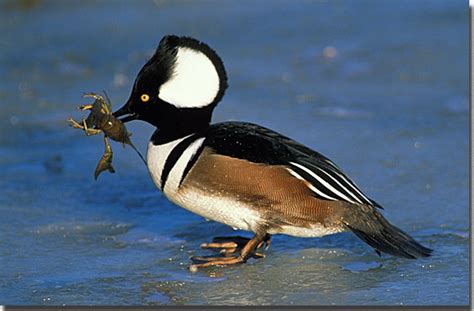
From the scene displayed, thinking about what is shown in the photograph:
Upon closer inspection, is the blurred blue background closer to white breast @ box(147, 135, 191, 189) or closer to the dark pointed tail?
the dark pointed tail

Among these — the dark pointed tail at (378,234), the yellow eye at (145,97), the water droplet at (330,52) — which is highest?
the water droplet at (330,52)

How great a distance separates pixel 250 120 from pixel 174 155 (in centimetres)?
258

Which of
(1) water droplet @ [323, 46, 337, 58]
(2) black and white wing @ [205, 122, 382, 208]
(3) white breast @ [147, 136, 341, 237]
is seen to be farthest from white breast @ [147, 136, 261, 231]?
(1) water droplet @ [323, 46, 337, 58]

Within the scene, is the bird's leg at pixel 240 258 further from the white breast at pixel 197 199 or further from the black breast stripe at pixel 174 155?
the black breast stripe at pixel 174 155

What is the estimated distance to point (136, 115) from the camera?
4648 millimetres

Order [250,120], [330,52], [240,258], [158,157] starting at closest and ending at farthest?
[240,258] → [158,157] → [250,120] → [330,52]

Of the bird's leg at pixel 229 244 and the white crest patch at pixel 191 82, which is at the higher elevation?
the white crest patch at pixel 191 82

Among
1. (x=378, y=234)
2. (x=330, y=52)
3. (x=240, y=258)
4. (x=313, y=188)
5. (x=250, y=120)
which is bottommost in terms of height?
(x=240, y=258)

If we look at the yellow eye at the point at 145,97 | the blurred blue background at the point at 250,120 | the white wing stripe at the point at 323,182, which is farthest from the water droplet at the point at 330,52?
the white wing stripe at the point at 323,182

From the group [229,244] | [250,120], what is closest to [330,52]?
[250,120]

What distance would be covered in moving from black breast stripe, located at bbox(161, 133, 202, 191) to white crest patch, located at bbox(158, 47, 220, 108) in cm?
17

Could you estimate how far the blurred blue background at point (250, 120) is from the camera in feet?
13.8

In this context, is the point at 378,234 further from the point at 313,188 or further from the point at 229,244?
the point at 229,244

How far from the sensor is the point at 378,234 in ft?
14.2
